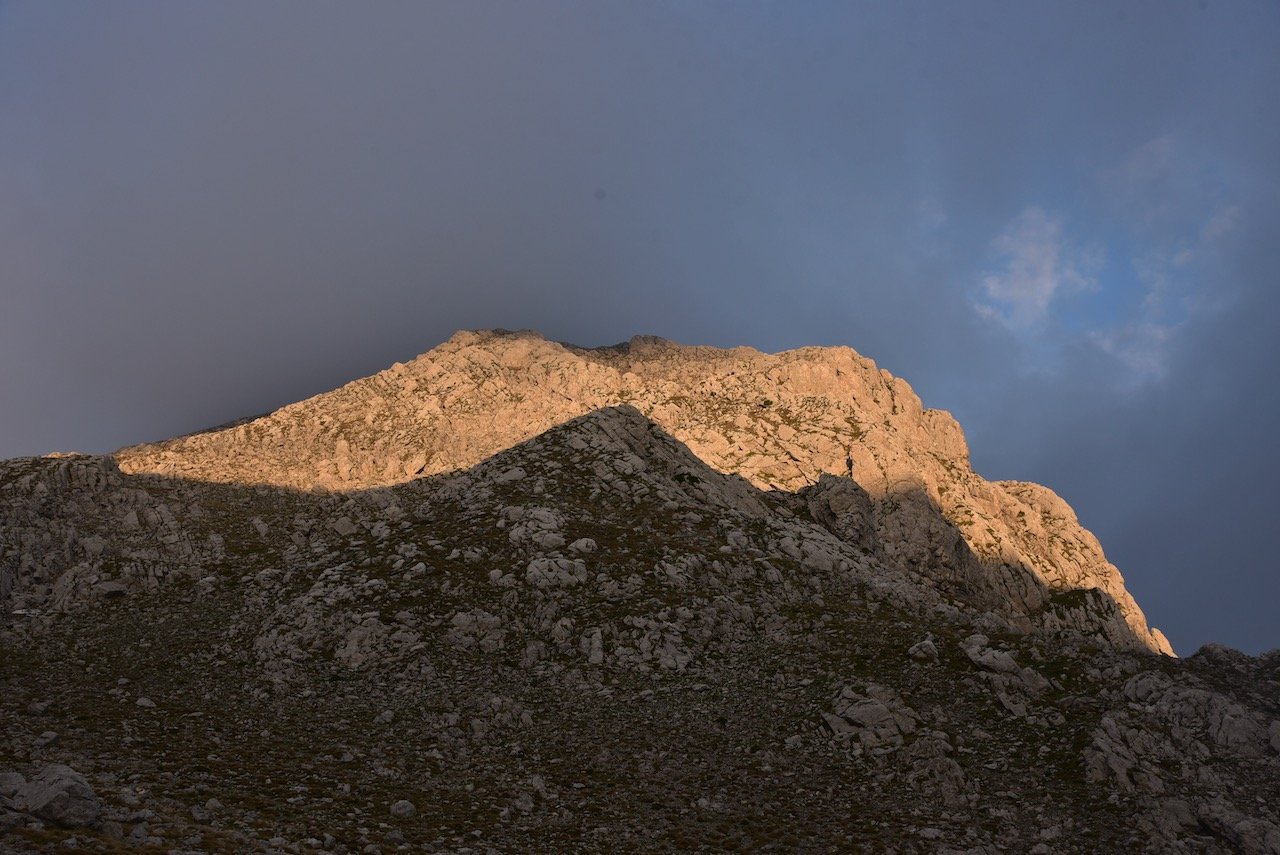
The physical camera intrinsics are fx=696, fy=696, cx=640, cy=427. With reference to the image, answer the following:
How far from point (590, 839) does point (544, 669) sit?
12.2 m

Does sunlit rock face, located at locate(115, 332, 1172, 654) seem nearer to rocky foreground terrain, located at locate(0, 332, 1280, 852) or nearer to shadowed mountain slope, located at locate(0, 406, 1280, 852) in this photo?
rocky foreground terrain, located at locate(0, 332, 1280, 852)

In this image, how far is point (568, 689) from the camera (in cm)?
3272

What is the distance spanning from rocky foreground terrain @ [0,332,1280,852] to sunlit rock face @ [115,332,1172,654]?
24.4 meters

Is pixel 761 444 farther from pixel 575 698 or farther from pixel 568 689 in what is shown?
pixel 575 698

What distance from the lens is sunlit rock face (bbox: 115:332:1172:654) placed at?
8500cm

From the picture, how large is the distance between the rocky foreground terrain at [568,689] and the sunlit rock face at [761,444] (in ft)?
80.1

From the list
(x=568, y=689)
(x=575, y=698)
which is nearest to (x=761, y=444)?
(x=568, y=689)

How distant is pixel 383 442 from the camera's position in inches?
3890

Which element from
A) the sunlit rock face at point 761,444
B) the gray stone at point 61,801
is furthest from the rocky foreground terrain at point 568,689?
the sunlit rock face at point 761,444

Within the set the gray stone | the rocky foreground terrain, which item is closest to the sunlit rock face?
the rocky foreground terrain

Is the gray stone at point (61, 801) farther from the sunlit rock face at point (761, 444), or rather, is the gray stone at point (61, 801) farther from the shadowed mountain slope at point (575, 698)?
the sunlit rock face at point (761, 444)

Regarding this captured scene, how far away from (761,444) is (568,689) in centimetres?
6739

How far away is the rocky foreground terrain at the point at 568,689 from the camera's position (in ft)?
74.7

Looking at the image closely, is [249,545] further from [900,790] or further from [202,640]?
[900,790]
